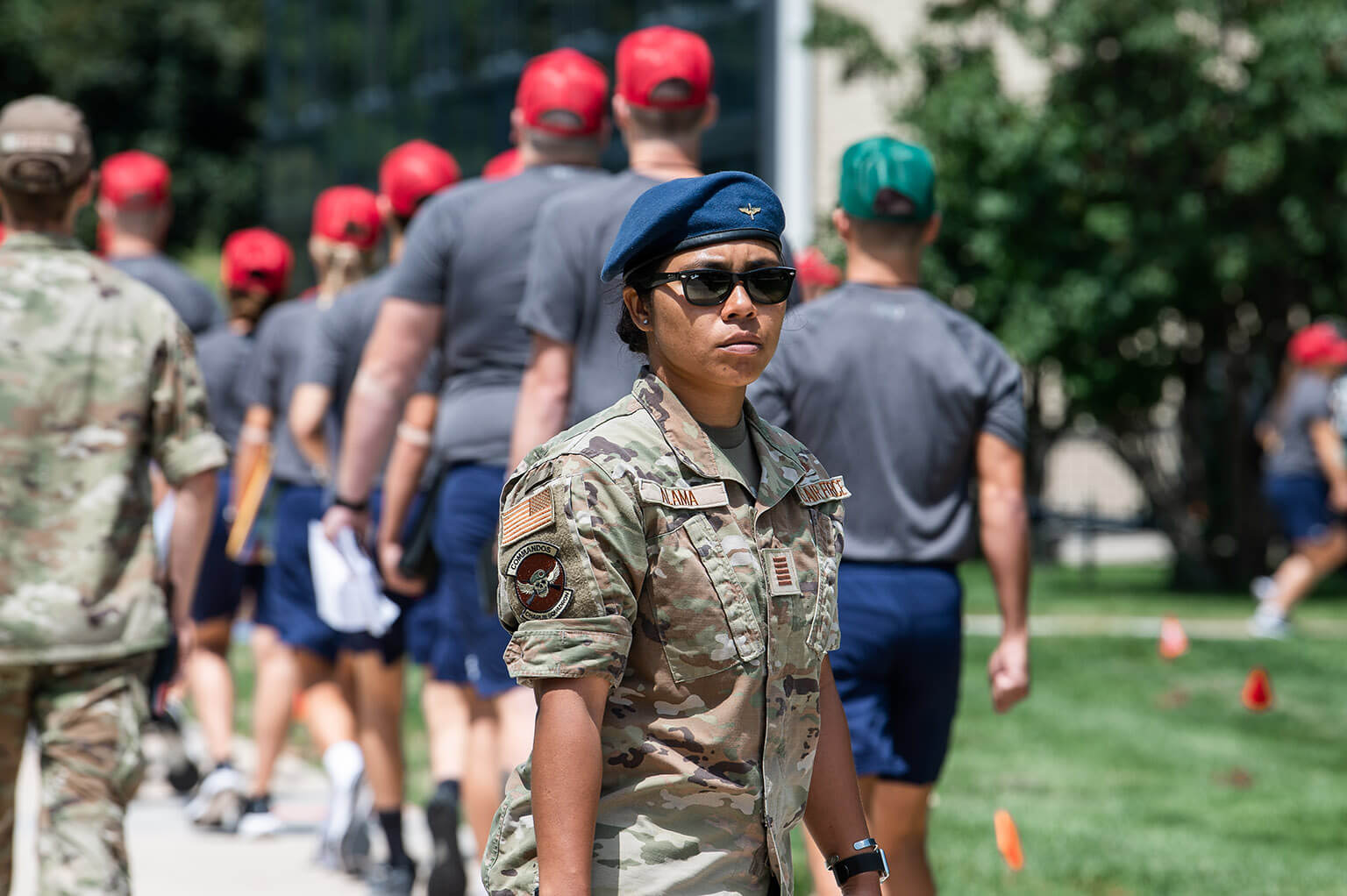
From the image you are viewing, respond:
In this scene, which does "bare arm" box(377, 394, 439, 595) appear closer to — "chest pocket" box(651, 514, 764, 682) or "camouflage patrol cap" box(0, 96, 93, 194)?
"camouflage patrol cap" box(0, 96, 93, 194)

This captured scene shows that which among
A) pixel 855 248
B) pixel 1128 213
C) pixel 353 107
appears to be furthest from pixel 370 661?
pixel 353 107

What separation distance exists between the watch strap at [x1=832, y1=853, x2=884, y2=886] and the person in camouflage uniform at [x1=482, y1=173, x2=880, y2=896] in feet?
0.45

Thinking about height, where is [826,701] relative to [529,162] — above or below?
below

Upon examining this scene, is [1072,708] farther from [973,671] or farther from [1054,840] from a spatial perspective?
[1054,840]

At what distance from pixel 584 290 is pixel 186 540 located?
1.13 metres

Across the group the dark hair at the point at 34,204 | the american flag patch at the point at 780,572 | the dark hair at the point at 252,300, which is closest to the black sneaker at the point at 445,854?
the dark hair at the point at 34,204

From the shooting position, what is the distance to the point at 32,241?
4148 millimetres

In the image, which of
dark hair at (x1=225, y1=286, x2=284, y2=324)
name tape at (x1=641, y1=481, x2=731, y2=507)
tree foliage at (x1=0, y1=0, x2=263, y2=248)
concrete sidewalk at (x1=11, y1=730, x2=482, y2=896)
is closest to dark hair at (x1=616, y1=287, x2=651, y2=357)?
name tape at (x1=641, y1=481, x2=731, y2=507)

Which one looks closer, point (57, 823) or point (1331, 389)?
point (57, 823)

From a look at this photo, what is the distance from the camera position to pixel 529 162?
200 inches

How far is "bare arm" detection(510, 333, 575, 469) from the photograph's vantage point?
4.36m

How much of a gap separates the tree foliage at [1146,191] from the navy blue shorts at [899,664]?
475 inches

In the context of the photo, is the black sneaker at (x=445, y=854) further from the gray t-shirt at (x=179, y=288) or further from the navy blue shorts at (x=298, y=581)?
the gray t-shirt at (x=179, y=288)

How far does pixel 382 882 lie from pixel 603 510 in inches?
150
